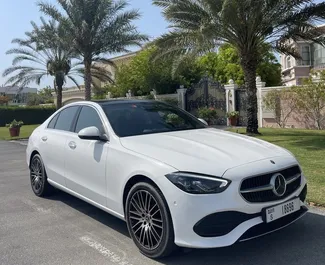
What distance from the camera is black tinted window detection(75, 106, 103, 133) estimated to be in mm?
4853

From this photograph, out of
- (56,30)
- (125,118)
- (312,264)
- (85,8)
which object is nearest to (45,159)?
(125,118)

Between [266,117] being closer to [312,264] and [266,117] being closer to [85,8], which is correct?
[85,8]

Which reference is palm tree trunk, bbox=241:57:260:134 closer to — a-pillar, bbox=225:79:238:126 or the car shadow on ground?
a-pillar, bbox=225:79:238:126

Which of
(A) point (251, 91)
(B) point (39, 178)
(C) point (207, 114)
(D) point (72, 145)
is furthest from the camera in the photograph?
(C) point (207, 114)

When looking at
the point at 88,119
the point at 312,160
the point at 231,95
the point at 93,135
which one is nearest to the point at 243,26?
the point at 312,160

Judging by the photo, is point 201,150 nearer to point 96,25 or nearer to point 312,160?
point 312,160

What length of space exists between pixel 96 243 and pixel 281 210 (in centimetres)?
207

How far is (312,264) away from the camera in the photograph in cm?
346

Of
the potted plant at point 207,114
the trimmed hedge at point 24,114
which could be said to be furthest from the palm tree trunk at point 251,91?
the trimmed hedge at point 24,114

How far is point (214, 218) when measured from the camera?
131 inches

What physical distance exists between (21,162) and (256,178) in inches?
357

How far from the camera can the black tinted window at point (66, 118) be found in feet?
18.4

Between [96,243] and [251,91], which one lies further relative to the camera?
[251,91]

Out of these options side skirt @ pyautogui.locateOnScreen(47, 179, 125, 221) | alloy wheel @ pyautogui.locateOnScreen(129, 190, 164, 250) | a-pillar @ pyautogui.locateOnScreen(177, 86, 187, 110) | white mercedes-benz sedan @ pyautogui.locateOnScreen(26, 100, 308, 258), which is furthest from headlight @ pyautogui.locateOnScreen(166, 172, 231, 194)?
a-pillar @ pyautogui.locateOnScreen(177, 86, 187, 110)
